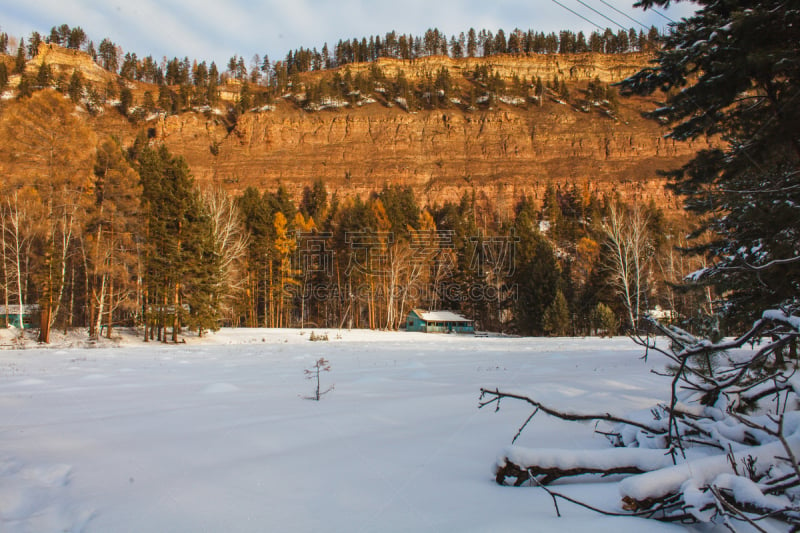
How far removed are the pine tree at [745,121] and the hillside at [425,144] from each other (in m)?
61.2

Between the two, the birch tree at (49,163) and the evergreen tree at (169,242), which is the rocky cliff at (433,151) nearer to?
the evergreen tree at (169,242)

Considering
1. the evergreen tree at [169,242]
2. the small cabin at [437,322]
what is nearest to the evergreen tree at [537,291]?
the small cabin at [437,322]

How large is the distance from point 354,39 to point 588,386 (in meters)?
143

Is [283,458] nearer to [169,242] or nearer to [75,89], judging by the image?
[169,242]

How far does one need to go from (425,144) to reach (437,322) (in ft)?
157

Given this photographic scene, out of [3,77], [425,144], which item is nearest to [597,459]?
[425,144]

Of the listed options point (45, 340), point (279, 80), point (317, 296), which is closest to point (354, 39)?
point (279, 80)

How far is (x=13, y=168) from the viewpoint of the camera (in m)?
17.6

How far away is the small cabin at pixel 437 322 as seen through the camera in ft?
132

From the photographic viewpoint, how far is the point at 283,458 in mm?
2945

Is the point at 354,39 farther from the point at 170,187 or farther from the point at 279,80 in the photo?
the point at 170,187

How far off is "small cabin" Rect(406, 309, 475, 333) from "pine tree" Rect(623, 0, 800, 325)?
32621 millimetres

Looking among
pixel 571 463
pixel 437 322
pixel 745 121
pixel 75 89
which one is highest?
pixel 75 89

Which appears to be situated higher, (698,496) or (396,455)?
(698,496)
